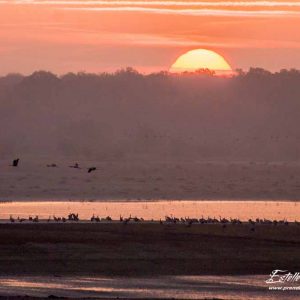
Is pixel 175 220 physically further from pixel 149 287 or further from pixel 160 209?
pixel 149 287

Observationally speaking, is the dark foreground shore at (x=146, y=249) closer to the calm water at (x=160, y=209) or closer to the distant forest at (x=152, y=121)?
the calm water at (x=160, y=209)

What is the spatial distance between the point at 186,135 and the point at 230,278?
9027 cm

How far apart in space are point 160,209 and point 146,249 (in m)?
13.0

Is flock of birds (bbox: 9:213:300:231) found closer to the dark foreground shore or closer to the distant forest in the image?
the dark foreground shore

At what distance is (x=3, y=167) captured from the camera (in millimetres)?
79938

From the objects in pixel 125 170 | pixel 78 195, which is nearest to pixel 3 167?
pixel 125 170

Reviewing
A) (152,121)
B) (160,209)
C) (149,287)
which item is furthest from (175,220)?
(152,121)

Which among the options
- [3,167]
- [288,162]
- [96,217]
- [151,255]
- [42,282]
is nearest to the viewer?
[42,282]

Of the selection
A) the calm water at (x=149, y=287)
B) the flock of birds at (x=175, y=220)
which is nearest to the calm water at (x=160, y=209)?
the flock of birds at (x=175, y=220)

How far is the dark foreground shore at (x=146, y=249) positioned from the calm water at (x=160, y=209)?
4.00 metres

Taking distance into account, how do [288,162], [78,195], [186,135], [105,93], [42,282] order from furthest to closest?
1. [105,93]
2. [186,135]
3. [288,162]
4. [78,195]
5. [42,282]

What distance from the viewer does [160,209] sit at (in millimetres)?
50812

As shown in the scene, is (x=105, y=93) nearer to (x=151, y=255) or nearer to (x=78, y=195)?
(x=78, y=195)

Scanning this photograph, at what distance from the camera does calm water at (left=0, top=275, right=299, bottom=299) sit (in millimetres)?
30531
